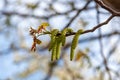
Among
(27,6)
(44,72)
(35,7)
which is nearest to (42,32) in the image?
(35,7)

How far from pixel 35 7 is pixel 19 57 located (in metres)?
1.66

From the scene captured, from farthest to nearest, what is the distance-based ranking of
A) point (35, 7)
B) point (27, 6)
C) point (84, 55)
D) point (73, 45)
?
1. point (27, 6)
2. point (35, 7)
3. point (84, 55)
4. point (73, 45)

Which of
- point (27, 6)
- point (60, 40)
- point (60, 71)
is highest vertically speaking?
point (27, 6)

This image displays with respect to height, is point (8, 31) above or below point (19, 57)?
above

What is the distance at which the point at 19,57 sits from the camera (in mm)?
6488

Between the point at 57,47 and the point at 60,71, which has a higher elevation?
the point at 57,47

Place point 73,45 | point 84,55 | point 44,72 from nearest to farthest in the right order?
point 73,45, point 84,55, point 44,72

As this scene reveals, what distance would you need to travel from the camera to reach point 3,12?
5.28m

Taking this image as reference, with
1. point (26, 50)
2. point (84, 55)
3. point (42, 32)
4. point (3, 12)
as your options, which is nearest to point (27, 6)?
point (3, 12)

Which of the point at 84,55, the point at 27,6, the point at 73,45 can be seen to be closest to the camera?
the point at 73,45

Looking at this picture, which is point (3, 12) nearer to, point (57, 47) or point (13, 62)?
point (13, 62)

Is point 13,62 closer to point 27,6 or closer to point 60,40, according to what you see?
point 27,6

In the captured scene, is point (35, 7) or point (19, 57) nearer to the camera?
point (35, 7)

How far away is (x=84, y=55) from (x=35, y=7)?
2.23 metres
